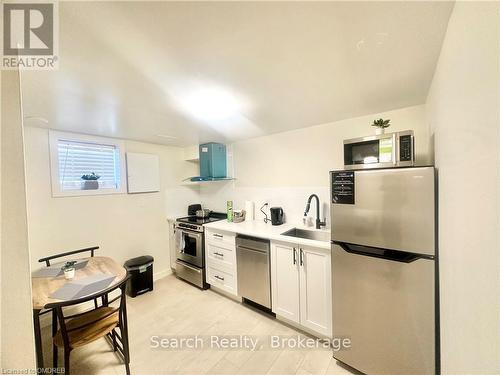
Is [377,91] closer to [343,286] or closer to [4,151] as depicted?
[343,286]

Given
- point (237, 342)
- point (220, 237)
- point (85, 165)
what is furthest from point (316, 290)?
point (85, 165)

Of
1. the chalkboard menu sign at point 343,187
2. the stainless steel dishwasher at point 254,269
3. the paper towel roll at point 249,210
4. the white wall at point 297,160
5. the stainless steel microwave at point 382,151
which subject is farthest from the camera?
the paper towel roll at point 249,210

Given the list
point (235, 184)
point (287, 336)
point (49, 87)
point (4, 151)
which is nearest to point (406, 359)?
point (287, 336)

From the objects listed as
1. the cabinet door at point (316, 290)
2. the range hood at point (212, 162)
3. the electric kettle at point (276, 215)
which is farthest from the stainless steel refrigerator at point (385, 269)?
the range hood at point (212, 162)

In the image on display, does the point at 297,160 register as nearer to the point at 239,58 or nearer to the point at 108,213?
the point at 239,58

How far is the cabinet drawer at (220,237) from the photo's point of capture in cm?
238

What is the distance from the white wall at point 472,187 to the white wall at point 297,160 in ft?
3.24

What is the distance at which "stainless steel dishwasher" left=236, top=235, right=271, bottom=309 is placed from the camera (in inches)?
81.2

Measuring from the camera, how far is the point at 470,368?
63 centimetres

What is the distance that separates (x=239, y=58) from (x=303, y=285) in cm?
189

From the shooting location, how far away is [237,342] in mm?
1795

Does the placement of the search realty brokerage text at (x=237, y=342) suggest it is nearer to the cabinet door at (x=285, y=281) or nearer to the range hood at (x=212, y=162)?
the cabinet door at (x=285, y=281)

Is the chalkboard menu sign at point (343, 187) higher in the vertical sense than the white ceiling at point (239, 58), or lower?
lower

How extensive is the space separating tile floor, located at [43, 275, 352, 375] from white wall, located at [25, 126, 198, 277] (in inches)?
30.9
